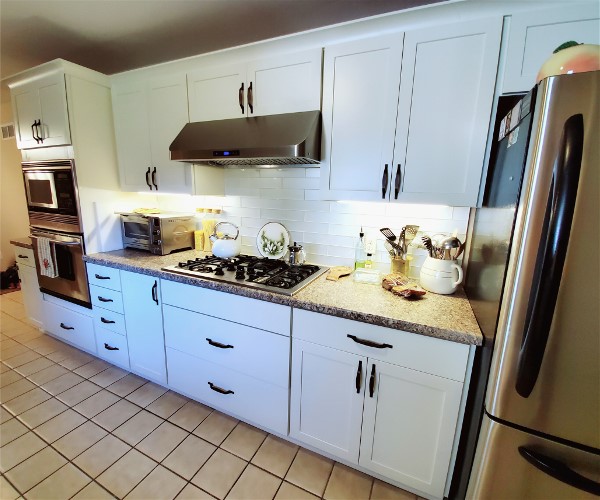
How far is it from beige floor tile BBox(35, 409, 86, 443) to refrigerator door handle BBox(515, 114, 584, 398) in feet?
7.91

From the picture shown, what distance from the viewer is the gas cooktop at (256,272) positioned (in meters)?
1.54

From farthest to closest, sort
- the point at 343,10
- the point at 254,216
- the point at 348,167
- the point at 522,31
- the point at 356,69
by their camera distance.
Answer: the point at 254,216
the point at 343,10
the point at 348,167
the point at 356,69
the point at 522,31

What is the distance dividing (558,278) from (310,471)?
149cm

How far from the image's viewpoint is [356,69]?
1437mm

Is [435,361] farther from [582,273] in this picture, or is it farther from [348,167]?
[348,167]

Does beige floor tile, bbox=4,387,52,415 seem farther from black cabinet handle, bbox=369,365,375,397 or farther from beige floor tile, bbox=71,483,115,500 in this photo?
black cabinet handle, bbox=369,365,375,397

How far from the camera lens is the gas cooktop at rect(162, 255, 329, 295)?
5.05 feet

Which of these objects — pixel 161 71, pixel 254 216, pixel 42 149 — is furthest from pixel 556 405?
pixel 42 149

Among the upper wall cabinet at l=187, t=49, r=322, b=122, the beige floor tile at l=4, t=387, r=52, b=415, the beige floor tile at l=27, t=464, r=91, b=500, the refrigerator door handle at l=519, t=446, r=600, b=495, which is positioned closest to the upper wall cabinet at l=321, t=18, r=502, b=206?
the upper wall cabinet at l=187, t=49, r=322, b=122

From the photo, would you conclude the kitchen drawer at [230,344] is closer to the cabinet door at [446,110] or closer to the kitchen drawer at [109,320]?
the kitchen drawer at [109,320]

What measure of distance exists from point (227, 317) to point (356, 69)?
1.55 meters

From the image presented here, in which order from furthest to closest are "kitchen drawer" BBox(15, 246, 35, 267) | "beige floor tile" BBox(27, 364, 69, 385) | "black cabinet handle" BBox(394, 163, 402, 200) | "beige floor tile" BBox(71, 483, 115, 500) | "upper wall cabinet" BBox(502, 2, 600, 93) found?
"kitchen drawer" BBox(15, 246, 35, 267) → "beige floor tile" BBox(27, 364, 69, 385) → "black cabinet handle" BBox(394, 163, 402, 200) → "beige floor tile" BBox(71, 483, 115, 500) → "upper wall cabinet" BBox(502, 2, 600, 93)

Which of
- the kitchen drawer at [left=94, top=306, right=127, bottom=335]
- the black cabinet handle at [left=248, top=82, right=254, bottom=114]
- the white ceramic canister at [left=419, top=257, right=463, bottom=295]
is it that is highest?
the black cabinet handle at [left=248, top=82, right=254, bottom=114]

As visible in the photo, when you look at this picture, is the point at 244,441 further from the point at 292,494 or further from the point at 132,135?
the point at 132,135
